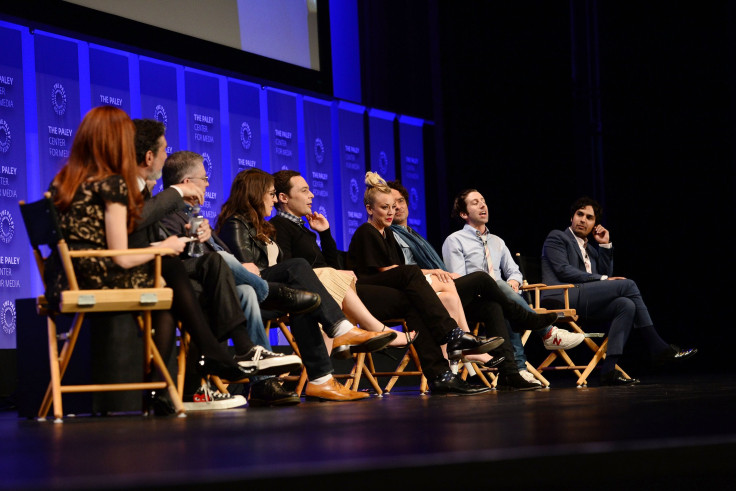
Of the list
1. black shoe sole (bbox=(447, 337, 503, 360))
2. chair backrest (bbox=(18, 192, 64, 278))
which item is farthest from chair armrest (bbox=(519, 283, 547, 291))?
chair backrest (bbox=(18, 192, 64, 278))

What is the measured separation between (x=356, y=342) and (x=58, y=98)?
2.94 m

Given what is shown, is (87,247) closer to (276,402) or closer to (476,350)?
(276,402)

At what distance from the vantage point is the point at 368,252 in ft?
16.7

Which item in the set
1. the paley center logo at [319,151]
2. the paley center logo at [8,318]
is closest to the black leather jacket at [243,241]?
the paley center logo at [8,318]

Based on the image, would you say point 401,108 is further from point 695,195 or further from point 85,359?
point 85,359

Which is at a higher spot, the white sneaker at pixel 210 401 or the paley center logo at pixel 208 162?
the paley center logo at pixel 208 162

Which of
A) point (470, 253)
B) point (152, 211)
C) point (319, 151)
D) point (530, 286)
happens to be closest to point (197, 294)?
point (152, 211)

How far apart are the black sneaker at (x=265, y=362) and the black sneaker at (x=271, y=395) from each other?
254 mm

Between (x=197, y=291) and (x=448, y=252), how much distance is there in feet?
8.02

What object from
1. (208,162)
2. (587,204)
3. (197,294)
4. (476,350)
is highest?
(208,162)

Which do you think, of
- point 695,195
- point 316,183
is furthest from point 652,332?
point 316,183

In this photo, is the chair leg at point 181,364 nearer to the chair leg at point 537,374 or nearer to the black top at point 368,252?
the black top at point 368,252

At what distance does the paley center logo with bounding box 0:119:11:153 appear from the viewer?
18.2ft

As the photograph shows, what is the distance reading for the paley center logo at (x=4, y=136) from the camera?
5548mm
